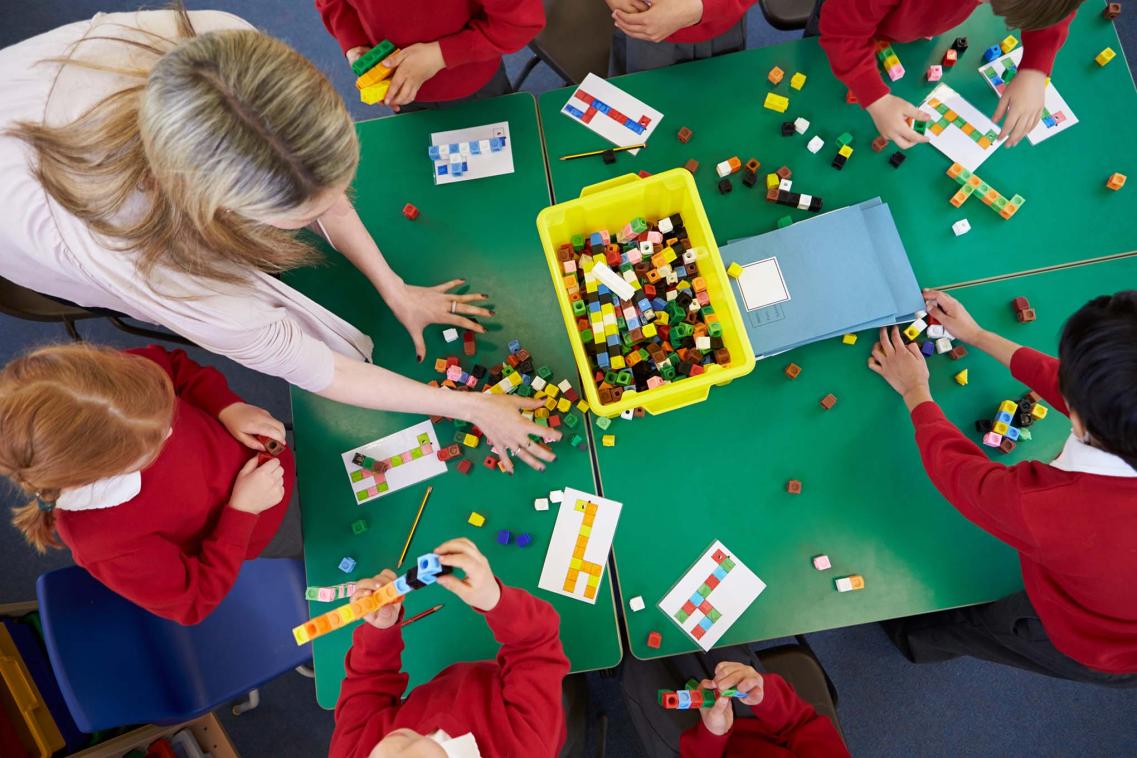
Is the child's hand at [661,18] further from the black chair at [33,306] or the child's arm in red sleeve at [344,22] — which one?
the black chair at [33,306]

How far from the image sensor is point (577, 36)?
2471mm

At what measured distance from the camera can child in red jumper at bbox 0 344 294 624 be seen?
1.36 meters

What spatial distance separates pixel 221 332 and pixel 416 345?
58 cm

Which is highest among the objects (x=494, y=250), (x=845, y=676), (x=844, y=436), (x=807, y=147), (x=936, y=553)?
(x=807, y=147)

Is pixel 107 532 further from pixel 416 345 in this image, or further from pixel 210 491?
pixel 416 345

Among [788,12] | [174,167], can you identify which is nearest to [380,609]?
[174,167]

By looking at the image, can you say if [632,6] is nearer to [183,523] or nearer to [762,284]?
[762,284]

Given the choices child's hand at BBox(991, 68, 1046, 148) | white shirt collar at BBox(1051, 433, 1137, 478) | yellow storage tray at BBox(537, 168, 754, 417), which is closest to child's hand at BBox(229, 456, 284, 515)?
yellow storage tray at BBox(537, 168, 754, 417)

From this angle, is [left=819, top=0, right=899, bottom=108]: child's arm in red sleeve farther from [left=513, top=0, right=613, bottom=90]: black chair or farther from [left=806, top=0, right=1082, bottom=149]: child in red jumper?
[left=513, top=0, right=613, bottom=90]: black chair

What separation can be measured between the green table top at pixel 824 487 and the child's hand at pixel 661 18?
97 cm

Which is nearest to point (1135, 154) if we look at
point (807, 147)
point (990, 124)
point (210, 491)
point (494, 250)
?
point (990, 124)

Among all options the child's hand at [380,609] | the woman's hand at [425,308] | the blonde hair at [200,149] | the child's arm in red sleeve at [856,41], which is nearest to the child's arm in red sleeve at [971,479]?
the child's arm in red sleeve at [856,41]

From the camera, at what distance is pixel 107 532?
1512mm

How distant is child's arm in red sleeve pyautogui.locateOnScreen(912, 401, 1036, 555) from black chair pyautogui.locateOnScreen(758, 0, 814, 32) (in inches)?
57.3
